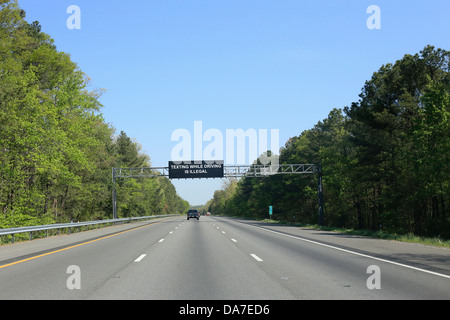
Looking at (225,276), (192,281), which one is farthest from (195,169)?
(192,281)

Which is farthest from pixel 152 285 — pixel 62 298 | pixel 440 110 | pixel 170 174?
pixel 170 174

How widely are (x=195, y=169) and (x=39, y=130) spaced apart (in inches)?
1012

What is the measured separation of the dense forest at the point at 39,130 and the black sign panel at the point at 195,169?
8603mm

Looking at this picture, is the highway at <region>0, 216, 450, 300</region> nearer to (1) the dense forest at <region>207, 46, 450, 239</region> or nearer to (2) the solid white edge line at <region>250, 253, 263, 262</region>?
(2) the solid white edge line at <region>250, 253, 263, 262</region>

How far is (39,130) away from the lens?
29.4m

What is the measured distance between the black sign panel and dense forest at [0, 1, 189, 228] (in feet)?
28.2

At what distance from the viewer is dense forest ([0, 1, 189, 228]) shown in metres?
28.4

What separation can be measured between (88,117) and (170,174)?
14.3m

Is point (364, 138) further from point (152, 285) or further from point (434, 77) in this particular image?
point (152, 285)

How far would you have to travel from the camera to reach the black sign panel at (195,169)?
52219mm

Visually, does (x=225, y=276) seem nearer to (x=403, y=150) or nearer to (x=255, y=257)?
(x=255, y=257)

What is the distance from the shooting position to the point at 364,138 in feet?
132

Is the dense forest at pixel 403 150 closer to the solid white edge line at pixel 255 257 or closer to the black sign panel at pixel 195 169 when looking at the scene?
the black sign panel at pixel 195 169
